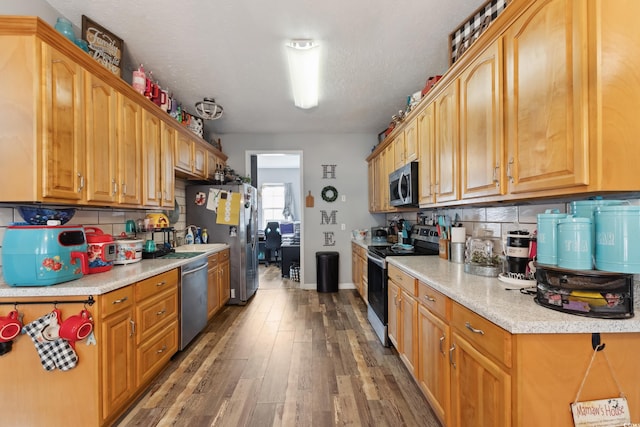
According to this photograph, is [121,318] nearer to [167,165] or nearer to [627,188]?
[167,165]

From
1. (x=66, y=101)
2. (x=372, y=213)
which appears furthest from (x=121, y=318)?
(x=372, y=213)

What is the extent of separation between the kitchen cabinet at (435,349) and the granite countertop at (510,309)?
0.10 meters

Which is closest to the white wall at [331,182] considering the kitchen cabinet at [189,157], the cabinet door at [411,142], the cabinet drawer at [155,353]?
the kitchen cabinet at [189,157]

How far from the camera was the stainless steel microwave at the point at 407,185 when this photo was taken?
102 inches

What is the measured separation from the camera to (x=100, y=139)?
188 centimetres

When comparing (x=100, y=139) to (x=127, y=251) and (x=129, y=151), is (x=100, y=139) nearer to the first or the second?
(x=129, y=151)

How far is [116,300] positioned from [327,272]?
10.3ft

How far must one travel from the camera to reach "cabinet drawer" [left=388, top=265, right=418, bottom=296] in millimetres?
1960

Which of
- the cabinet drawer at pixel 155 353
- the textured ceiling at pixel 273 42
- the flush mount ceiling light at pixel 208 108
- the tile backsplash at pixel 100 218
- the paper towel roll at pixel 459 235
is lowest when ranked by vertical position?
the cabinet drawer at pixel 155 353

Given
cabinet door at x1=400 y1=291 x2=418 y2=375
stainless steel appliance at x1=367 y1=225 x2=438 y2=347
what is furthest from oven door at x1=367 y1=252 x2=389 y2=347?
cabinet door at x1=400 y1=291 x2=418 y2=375

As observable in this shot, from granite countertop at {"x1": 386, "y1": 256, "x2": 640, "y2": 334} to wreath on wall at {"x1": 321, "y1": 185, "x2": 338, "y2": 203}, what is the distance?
2.97 meters

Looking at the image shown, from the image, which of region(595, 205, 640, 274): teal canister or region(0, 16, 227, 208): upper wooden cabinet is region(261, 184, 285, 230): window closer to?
region(0, 16, 227, 208): upper wooden cabinet

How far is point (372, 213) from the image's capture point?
15.6 feet

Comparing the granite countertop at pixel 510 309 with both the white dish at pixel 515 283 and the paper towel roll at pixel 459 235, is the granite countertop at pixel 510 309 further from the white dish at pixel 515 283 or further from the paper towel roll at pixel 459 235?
the paper towel roll at pixel 459 235
